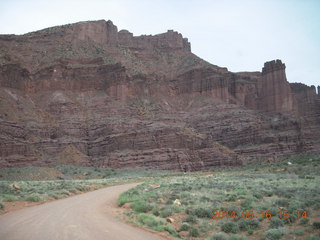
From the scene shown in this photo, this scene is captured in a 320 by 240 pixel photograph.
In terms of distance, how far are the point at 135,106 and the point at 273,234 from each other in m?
73.1

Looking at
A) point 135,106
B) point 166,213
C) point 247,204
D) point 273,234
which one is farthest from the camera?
point 135,106

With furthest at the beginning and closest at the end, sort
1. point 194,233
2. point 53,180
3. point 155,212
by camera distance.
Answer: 1. point 53,180
2. point 155,212
3. point 194,233

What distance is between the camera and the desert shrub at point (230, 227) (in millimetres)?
10821

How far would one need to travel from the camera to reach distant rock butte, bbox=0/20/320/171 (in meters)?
65.0

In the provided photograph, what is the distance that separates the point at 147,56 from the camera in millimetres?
108312

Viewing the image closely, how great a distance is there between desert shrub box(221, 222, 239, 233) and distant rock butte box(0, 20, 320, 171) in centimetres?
5070

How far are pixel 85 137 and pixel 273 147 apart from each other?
42.8 m

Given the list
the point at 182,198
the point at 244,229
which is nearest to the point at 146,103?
the point at 182,198

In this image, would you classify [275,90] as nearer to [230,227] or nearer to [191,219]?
[191,219]

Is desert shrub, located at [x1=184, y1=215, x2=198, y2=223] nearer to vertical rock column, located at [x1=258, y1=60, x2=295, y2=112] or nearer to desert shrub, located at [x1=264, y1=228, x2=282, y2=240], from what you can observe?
desert shrub, located at [x1=264, y1=228, x2=282, y2=240]

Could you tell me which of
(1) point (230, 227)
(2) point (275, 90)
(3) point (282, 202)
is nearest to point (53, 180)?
(3) point (282, 202)

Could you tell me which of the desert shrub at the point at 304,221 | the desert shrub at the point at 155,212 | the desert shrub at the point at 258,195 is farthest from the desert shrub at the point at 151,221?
the desert shrub at the point at 258,195

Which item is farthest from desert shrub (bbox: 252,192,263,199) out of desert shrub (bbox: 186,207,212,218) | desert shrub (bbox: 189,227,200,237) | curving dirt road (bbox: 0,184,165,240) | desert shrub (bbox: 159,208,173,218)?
curving dirt road (bbox: 0,184,165,240)

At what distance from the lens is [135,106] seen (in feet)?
269
